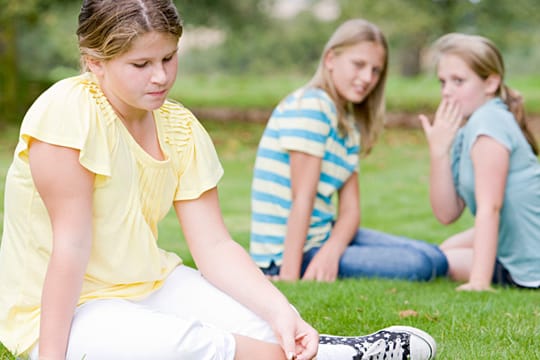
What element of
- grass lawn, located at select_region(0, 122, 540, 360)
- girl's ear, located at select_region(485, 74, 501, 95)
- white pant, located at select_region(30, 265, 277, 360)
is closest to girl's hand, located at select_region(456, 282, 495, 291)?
grass lawn, located at select_region(0, 122, 540, 360)

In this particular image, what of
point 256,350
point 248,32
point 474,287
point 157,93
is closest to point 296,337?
point 256,350

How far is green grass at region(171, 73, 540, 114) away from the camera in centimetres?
1794

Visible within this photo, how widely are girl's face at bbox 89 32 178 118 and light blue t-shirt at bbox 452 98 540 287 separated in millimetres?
2218

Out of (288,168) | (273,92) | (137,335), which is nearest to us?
(137,335)

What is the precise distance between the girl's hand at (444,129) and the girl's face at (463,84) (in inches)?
1.9

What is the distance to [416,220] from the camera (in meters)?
6.86

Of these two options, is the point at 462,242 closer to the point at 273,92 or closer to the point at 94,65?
the point at 94,65

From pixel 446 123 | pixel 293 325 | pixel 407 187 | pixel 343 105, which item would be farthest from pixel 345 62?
pixel 407 187

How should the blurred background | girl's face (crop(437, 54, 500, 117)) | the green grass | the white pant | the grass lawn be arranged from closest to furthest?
the white pant → the grass lawn → girl's face (crop(437, 54, 500, 117)) → the blurred background → the green grass

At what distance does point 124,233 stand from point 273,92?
1812 cm

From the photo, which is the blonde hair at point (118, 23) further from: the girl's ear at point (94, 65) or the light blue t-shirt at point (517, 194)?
the light blue t-shirt at point (517, 194)

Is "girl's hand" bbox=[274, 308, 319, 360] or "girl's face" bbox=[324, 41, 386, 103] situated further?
"girl's face" bbox=[324, 41, 386, 103]

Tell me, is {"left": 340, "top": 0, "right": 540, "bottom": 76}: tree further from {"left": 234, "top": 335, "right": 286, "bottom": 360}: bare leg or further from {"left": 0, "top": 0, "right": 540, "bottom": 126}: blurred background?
{"left": 234, "top": 335, "right": 286, "bottom": 360}: bare leg

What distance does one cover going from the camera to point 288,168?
15.0 feet
